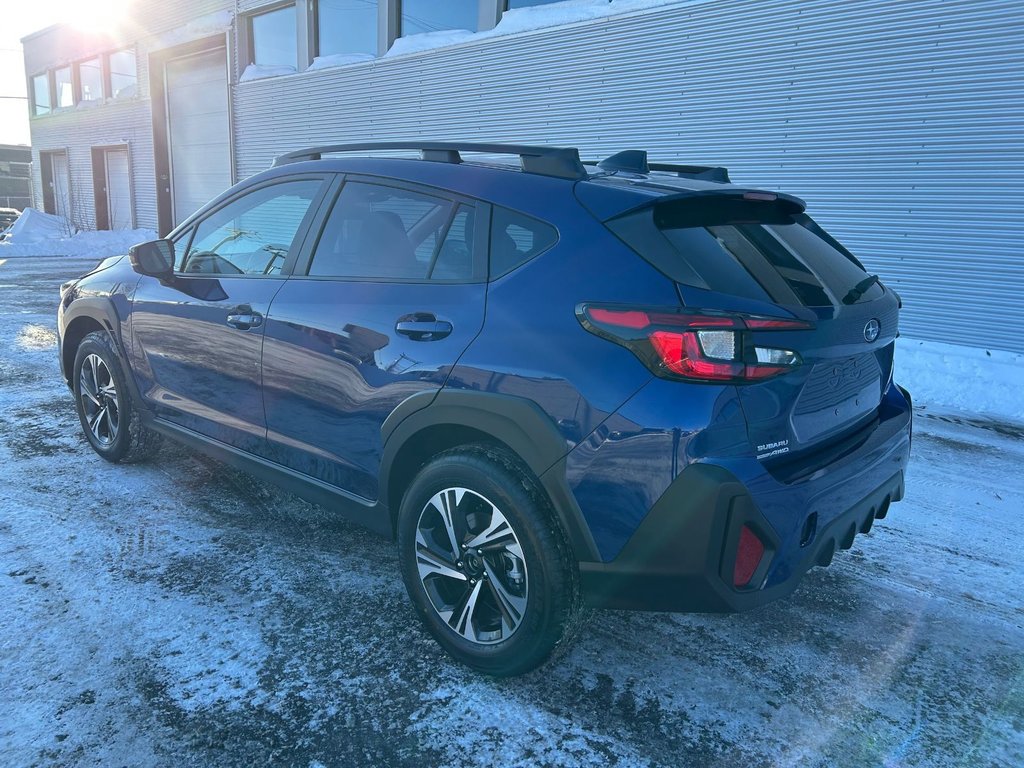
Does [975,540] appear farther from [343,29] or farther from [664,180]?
[343,29]

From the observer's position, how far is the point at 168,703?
2.32m

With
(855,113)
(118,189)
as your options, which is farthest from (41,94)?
(855,113)

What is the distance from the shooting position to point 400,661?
2586 millimetres

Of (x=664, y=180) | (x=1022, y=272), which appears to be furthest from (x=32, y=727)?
(x=1022, y=272)

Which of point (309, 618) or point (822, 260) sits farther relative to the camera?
point (309, 618)

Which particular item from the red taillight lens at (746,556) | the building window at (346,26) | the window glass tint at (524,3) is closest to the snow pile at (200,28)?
the building window at (346,26)

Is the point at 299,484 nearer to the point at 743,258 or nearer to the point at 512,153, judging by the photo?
the point at 512,153

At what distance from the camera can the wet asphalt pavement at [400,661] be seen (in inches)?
86.2

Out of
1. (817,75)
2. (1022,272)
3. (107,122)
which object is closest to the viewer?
(1022,272)

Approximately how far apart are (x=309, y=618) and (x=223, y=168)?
19.1 metres

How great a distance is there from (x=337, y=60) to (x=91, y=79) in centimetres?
1706

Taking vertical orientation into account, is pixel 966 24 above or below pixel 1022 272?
above

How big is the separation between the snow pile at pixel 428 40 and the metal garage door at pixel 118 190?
14.7 m

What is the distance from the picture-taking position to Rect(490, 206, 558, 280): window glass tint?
2.38m
